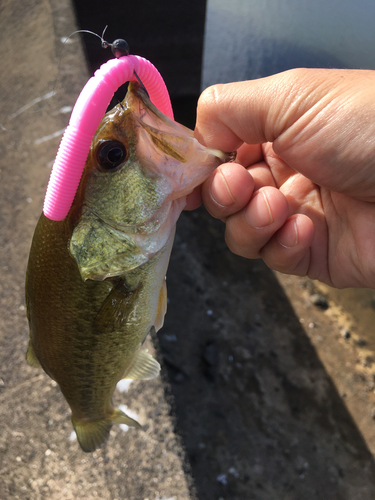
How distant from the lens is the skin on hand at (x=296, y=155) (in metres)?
1.15

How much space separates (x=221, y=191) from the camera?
1.22 m

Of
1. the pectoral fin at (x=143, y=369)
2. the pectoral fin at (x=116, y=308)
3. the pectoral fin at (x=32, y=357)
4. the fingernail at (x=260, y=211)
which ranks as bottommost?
the pectoral fin at (x=143, y=369)

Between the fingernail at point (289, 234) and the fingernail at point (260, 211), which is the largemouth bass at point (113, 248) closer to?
the fingernail at point (260, 211)

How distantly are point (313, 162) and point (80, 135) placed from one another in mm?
843

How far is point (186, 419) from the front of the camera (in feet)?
7.07

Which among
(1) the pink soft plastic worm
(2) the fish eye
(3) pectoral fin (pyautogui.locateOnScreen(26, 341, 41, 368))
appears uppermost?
(1) the pink soft plastic worm

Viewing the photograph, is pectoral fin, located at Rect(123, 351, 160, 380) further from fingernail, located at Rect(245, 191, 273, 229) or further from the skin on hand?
fingernail, located at Rect(245, 191, 273, 229)

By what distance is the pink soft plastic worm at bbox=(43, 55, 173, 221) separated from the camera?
844 millimetres

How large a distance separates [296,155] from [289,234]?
30 centimetres

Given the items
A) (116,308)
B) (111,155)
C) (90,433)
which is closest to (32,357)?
(90,433)

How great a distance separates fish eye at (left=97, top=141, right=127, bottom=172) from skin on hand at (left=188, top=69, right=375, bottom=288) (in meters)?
0.35

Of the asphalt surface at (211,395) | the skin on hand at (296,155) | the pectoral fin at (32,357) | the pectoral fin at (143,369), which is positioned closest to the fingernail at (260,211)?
the skin on hand at (296,155)

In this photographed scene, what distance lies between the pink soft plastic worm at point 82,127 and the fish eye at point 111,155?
143mm

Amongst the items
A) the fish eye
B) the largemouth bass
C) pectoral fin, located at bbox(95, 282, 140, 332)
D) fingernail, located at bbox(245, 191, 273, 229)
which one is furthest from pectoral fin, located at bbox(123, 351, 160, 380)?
the fish eye
